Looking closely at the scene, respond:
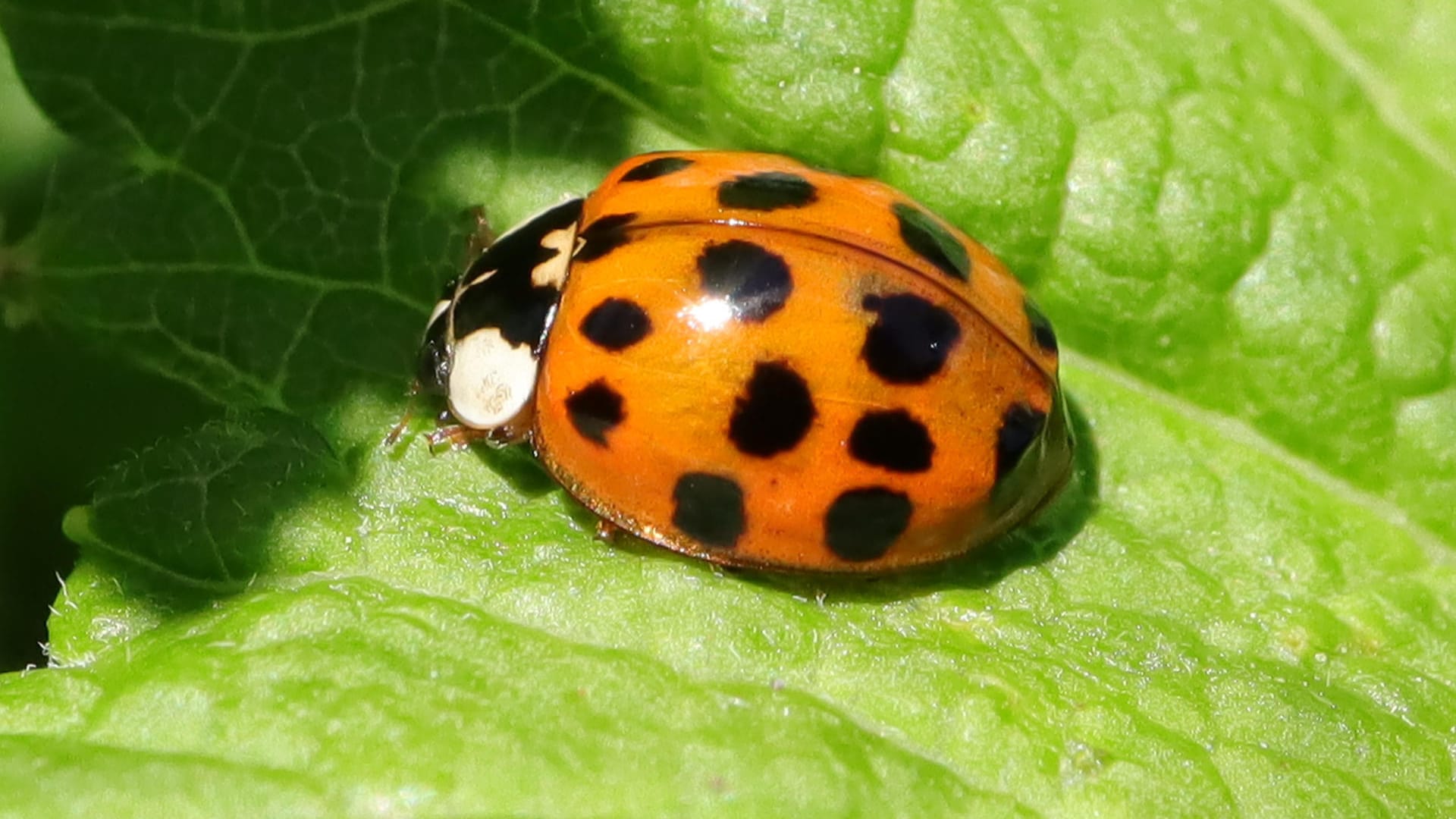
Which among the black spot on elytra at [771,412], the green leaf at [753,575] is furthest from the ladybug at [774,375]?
the green leaf at [753,575]

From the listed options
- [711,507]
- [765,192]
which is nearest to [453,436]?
[711,507]

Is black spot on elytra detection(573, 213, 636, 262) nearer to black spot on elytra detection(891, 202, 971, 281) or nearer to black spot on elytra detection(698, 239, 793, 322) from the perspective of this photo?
black spot on elytra detection(698, 239, 793, 322)

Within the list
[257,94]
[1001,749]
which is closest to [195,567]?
[257,94]

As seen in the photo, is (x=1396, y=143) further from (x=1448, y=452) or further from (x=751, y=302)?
(x=751, y=302)

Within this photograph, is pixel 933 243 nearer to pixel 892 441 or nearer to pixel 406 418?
pixel 892 441

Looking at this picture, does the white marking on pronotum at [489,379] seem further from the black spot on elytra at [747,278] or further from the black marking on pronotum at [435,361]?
the black spot on elytra at [747,278]
